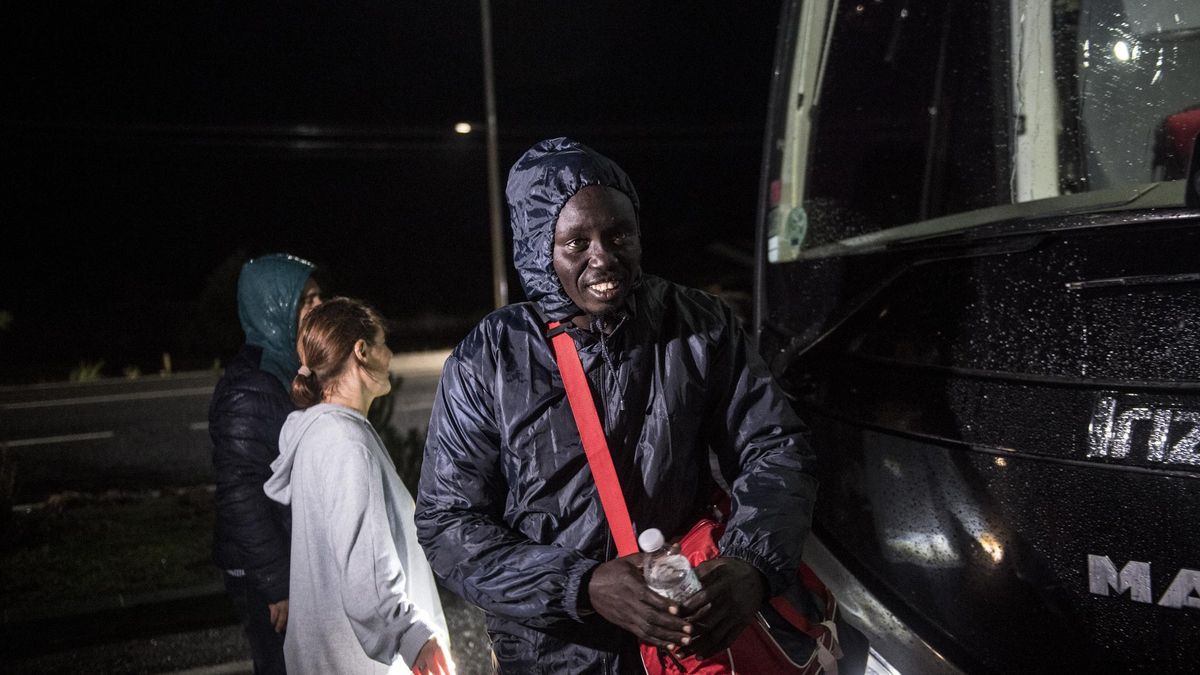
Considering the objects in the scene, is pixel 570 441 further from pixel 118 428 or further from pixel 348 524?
pixel 118 428

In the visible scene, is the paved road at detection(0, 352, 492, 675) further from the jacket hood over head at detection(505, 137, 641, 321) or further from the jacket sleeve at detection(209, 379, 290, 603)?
the jacket hood over head at detection(505, 137, 641, 321)

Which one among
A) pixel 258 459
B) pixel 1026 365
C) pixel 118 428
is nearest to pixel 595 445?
pixel 1026 365

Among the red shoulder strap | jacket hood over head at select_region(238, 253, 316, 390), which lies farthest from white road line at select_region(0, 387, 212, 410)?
the red shoulder strap

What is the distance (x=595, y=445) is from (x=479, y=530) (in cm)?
26

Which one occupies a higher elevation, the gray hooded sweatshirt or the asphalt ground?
the gray hooded sweatshirt

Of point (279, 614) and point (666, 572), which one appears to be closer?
point (666, 572)

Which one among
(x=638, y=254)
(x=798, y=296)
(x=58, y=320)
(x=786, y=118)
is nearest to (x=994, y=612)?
(x=638, y=254)

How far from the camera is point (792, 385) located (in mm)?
2562

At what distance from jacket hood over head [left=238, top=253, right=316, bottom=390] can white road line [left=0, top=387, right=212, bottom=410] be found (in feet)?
40.4

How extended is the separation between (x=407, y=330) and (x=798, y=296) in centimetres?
2047

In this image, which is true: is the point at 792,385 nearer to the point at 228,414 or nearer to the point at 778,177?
the point at 778,177

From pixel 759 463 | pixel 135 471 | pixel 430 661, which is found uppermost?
pixel 759 463

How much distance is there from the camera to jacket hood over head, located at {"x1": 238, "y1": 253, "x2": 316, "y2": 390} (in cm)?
272

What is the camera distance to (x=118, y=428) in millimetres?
11641
